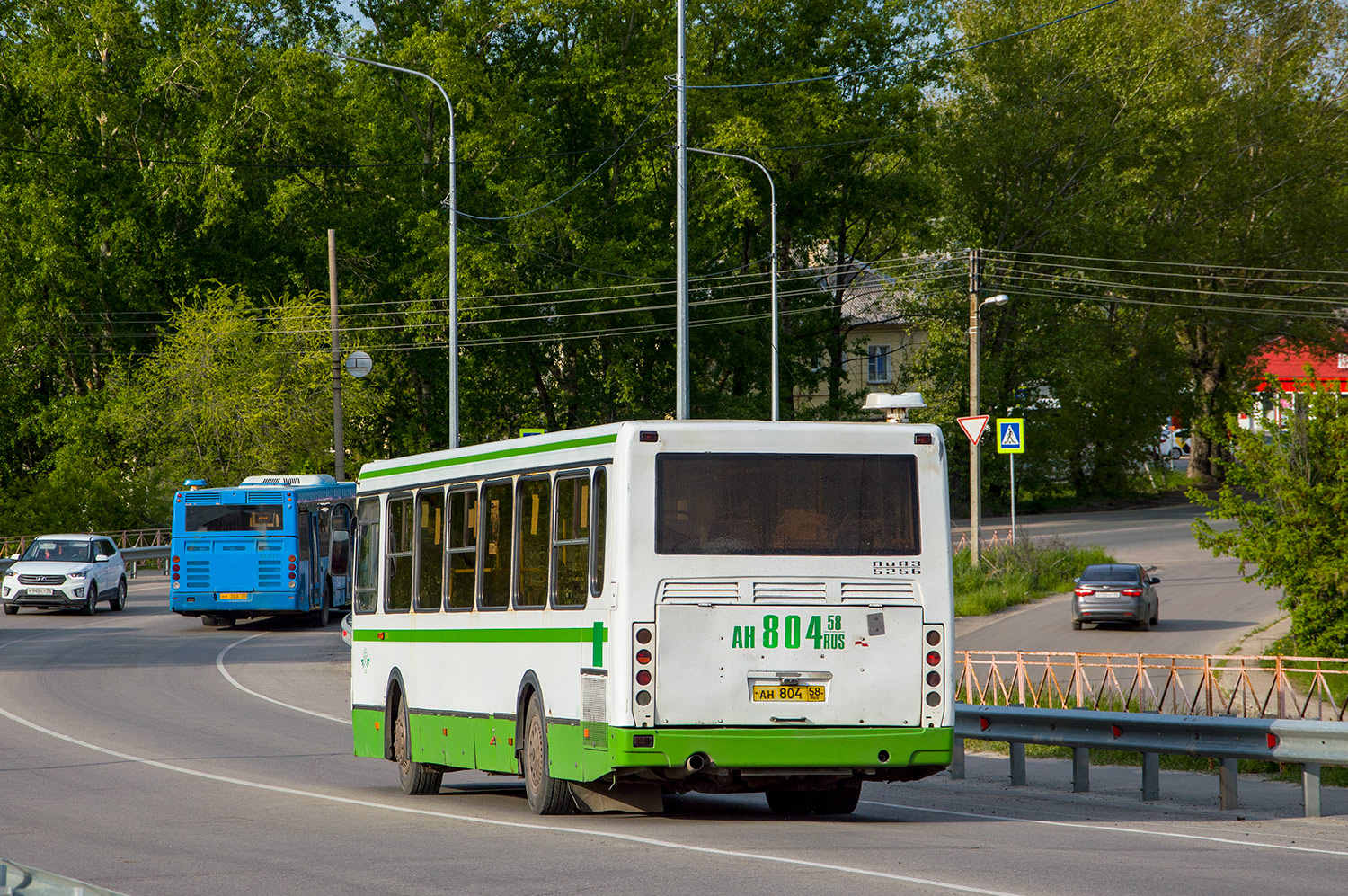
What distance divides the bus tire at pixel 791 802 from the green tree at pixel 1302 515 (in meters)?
13.6

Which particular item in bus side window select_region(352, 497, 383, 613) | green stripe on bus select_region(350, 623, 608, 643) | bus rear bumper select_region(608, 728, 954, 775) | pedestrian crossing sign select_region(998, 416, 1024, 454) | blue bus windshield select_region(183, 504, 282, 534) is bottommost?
bus rear bumper select_region(608, 728, 954, 775)

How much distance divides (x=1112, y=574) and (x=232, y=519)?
18.7 meters

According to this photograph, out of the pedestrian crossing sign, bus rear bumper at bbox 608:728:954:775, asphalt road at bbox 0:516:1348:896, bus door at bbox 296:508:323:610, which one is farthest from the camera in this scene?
bus door at bbox 296:508:323:610

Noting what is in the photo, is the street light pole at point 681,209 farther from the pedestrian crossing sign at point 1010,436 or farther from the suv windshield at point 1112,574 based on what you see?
the suv windshield at point 1112,574

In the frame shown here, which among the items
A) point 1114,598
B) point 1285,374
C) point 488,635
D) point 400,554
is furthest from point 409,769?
point 1285,374

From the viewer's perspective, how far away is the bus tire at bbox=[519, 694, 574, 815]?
12.4 metres

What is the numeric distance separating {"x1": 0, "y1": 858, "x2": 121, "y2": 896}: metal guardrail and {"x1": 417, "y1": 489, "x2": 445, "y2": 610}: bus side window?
9107 mm

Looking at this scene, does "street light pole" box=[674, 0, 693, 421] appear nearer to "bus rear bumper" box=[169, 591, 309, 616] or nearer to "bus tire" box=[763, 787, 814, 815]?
"bus tire" box=[763, 787, 814, 815]

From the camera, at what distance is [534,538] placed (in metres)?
12.7

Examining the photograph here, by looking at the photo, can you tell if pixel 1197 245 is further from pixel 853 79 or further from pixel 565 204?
pixel 565 204

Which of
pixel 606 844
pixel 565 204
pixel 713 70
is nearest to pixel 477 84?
pixel 565 204

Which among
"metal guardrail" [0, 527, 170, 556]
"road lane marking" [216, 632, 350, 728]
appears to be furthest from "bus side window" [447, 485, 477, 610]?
"metal guardrail" [0, 527, 170, 556]

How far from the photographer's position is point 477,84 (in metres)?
56.4

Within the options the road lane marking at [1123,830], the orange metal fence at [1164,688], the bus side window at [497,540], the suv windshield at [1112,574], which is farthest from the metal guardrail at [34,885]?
the suv windshield at [1112,574]
